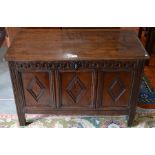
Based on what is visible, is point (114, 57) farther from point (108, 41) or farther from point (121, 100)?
point (121, 100)

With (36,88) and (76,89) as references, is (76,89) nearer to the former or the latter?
(76,89)

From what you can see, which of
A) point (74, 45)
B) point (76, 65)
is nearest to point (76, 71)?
point (76, 65)

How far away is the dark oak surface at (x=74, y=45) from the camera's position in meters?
1.24

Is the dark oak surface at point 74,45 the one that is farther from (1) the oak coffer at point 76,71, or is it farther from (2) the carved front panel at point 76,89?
(2) the carved front panel at point 76,89

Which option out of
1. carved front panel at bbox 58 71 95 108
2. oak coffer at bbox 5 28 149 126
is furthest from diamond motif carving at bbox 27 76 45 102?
carved front panel at bbox 58 71 95 108

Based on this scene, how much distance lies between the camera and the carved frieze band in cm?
125

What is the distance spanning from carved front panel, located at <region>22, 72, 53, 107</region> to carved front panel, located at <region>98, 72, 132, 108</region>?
0.35 meters

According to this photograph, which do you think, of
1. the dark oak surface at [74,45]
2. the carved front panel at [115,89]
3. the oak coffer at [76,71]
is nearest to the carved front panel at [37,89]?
the oak coffer at [76,71]

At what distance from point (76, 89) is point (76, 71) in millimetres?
137

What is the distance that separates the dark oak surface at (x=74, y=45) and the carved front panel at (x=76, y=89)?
129 millimetres

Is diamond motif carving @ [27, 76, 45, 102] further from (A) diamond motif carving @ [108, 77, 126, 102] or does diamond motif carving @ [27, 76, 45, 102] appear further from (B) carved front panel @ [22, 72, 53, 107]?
(A) diamond motif carving @ [108, 77, 126, 102]

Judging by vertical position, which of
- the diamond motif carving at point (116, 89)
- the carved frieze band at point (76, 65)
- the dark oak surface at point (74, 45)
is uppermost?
the dark oak surface at point (74, 45)

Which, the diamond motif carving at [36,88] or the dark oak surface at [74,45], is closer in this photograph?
the dark oak surface at [74,45]
